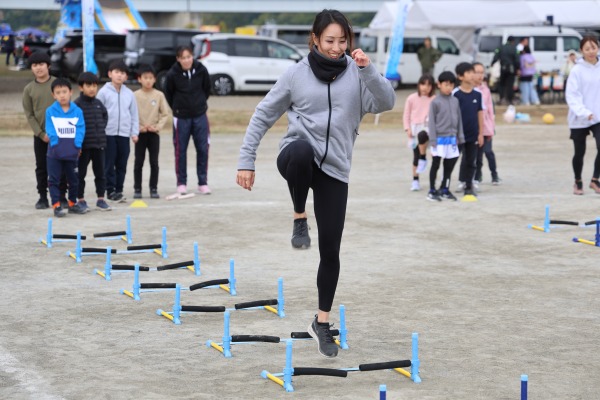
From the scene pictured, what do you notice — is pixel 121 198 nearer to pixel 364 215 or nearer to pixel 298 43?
pixel 364 215

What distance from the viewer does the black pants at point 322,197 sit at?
6.09 m

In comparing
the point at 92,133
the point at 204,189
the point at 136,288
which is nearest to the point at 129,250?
the point at 136,288

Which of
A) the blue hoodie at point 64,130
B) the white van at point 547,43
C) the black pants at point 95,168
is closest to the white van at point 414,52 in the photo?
the white van at point 547,43

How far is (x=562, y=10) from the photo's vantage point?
37.3 metres

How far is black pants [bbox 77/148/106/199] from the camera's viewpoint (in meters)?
12.4

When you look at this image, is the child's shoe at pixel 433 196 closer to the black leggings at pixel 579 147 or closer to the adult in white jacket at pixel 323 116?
the black leggings at pixel 579 147

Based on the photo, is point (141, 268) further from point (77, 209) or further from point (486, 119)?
point (486, 119)

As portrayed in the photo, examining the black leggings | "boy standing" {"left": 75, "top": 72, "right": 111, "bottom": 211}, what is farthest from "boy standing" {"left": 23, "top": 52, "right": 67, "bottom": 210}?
the black leggings

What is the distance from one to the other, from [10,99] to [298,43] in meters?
18.9

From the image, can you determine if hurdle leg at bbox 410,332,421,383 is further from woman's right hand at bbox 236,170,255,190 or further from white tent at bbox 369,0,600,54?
white tent at bbox 369,0,600,54

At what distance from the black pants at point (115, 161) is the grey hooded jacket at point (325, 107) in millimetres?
7163

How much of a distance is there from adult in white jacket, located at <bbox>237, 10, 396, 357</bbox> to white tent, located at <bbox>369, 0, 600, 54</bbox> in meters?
29.8

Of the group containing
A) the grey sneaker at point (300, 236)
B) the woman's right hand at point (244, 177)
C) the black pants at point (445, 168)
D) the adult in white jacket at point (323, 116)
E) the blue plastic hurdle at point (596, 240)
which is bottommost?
the blue plastic hurdle at point (596, 240)

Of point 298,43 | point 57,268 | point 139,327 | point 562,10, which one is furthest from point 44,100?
point 298,43
